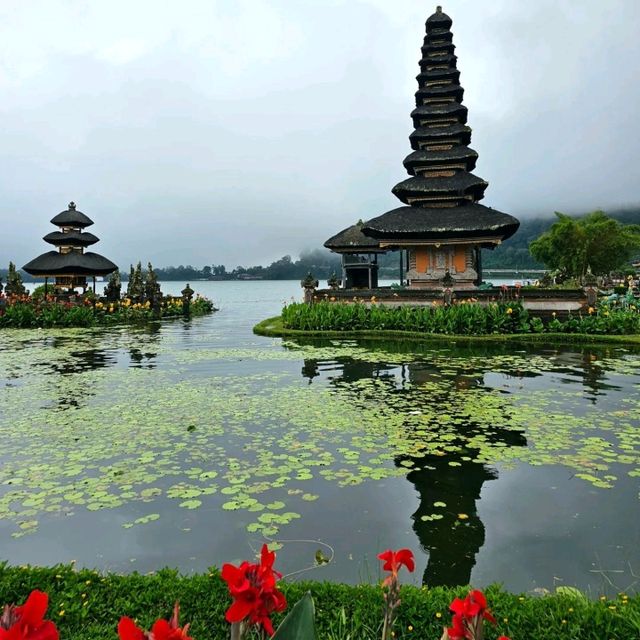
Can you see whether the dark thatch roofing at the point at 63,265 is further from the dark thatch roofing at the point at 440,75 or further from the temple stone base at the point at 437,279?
the dark thatch roofing at the point at 440,75

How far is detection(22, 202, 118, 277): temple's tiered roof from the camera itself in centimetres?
3219

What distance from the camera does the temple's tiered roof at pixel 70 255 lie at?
32.2 meters

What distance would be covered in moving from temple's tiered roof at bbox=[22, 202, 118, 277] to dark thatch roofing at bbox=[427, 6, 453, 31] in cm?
2461

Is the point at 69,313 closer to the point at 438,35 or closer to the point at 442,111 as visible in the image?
the point at 442,111

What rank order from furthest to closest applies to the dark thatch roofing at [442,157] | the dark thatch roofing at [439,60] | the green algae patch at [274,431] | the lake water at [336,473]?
the dark thatch roofing at [439,60] < the dark thatch roofing at [442,157] < the green algae patch at [274,431] < the lake water at [336,473]

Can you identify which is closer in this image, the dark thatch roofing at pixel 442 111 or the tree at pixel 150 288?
the dark thatch roofing at pixel 442 111

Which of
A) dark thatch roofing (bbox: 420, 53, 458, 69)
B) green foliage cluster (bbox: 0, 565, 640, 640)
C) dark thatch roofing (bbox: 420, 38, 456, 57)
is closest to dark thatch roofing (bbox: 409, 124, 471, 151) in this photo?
dark thatch roofing (bbox: 420, 53, 458, 69)

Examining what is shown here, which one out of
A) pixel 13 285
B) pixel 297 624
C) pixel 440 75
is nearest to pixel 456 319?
pixel 297 624

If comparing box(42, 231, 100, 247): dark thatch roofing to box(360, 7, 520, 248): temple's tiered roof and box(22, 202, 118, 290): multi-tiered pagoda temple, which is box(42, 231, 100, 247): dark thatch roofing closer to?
box(22, 202, 118, 290): multi-tiered pagoda temple

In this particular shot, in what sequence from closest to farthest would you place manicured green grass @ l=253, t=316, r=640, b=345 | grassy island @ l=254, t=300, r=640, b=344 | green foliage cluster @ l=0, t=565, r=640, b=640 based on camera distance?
green foliage cluster @ l=0, t=565, r=640, b=640 → manicured green grass @ l=253, t=316, r=640, b=345 → grassy island @ l=254, t=300, r=640, b=344

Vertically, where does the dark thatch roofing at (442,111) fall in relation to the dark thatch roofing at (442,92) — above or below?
below

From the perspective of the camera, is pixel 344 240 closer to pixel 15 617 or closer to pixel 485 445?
pixel 485 445

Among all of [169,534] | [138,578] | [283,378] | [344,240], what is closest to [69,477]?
[169,534]

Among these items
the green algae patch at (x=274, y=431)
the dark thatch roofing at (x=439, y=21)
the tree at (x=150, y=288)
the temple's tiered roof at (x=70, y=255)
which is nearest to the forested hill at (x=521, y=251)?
the dark thatch roofing at (x=439, y=21)
